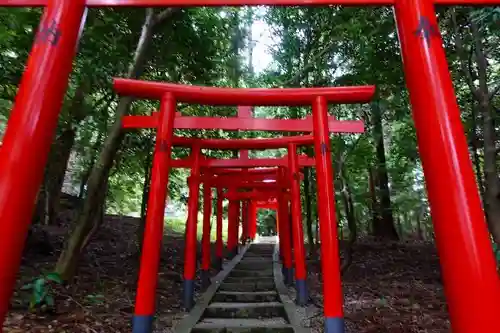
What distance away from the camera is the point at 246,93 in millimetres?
5320

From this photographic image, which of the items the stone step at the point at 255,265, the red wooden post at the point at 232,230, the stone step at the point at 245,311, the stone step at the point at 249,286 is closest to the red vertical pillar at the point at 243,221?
the red wooden post at the point at 232,230

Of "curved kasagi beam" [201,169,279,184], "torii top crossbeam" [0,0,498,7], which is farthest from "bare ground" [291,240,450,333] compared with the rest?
"torii top crossbeam" [0,0,498,7]

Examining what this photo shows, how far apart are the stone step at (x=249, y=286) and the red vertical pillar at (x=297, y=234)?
6.73 feet

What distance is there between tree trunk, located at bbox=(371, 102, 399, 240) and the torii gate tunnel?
8.16 metres

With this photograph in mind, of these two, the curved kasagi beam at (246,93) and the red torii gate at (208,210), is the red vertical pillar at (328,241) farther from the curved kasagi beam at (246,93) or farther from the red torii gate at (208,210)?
the red torii gate at (208,210)

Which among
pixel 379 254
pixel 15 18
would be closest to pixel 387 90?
pixel 379 254

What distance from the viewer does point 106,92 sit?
826 centimetres

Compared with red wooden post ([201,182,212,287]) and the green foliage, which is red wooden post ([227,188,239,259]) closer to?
red wooden post ([201,182,212,287])

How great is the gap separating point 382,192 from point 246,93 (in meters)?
9.07

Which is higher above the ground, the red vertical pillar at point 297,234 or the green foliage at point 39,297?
the red vertical pillar at point 297,234

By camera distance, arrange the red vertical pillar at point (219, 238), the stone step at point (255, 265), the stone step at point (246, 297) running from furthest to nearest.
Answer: the stone step at point (255, 265) → the red vertical pillar at point (219, 238) → the stone step at point (246, 297)

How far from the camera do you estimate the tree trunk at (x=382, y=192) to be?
11817 mm

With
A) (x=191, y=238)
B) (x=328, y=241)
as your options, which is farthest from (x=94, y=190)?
(x=328, y=241)

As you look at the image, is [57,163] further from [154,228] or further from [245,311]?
[245,311]
